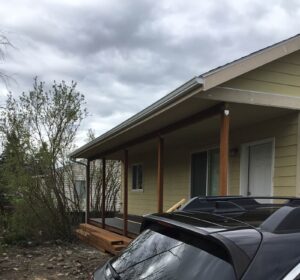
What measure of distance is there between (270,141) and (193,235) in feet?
21.6

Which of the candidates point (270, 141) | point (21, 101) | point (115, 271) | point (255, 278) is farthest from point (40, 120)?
point (255, 278)

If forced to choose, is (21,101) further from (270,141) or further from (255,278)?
(255,278)

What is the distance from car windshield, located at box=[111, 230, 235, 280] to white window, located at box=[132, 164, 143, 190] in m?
13.7

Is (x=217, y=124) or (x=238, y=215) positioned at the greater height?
(x=217, y=124)

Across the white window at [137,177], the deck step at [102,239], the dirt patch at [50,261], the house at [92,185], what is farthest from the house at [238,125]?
the white window at [137,177]

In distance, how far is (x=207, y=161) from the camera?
11.0m

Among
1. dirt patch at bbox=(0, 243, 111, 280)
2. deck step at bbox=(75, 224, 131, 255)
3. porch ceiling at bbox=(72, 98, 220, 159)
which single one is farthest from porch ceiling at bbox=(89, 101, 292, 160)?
dirt patch at bbox=(0, 243, 111, 280)

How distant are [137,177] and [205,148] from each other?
6.51 metres

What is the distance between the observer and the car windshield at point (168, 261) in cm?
218

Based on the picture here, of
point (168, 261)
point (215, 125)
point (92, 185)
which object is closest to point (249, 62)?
point (215, 125)

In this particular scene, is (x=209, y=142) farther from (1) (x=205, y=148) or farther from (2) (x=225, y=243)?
(2) (x=225, y=243)

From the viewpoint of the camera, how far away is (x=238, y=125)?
372 inches

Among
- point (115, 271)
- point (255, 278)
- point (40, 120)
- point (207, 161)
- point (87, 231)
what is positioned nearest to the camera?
point (255, 278)

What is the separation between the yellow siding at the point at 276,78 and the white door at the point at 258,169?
1330 millimetres
